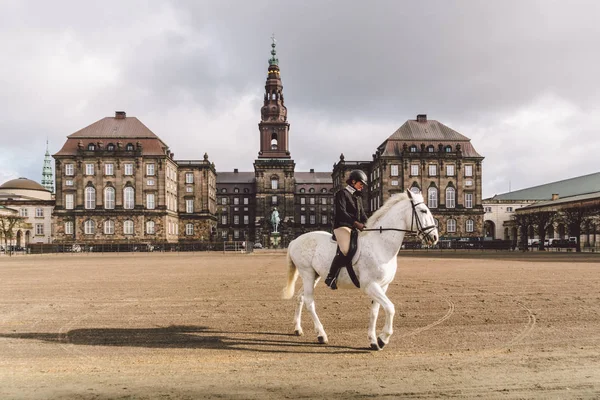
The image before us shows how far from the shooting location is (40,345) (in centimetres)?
881

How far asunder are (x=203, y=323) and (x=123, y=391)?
15.4 feet

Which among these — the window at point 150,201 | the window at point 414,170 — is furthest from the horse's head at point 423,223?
the window at point 150,201

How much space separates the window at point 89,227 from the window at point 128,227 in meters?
4.80

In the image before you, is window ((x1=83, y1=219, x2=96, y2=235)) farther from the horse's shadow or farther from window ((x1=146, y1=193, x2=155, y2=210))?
the horse's shadow

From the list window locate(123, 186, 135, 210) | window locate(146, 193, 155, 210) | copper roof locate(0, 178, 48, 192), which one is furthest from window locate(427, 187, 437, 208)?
copper roof locate(0, 178, 48, 192)

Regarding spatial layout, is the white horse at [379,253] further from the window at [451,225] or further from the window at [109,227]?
the window at [109,227]

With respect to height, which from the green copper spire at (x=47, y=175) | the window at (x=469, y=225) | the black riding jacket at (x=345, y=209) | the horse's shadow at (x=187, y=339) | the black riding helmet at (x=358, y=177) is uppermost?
the green copper spire at (x=47, y=175)

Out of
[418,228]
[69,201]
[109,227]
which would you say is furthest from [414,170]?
[418,228]

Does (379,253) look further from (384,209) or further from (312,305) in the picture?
(312,305)

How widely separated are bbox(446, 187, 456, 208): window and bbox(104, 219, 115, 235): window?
55550 millimetres

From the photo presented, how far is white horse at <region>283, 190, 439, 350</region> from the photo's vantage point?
827 centimetres

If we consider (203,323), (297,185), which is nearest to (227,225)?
(297,185)

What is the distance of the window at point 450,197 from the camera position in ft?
264

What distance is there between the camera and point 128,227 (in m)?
78.2
